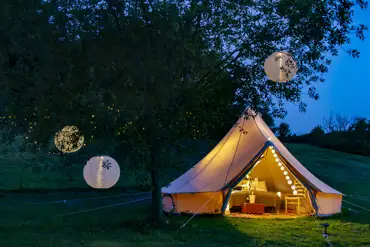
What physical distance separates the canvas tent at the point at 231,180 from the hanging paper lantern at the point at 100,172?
6.40ft

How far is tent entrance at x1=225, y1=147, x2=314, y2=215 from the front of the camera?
1248 cm

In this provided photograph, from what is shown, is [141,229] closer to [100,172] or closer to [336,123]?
[100,172]

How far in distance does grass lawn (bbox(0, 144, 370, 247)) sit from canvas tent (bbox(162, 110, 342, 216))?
32 cm

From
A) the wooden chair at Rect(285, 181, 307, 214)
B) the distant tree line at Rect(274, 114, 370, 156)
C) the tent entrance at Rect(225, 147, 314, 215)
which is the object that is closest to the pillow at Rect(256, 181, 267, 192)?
the tent entrance at Rect(225, 147, 314, 215)

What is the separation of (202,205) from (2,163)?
14069mm

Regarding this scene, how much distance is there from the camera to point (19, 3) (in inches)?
222

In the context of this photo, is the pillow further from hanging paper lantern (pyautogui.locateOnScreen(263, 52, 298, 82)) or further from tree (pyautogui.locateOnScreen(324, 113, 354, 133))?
tree (pyautogui.locateOnScreen(324, 113, 354, 133))

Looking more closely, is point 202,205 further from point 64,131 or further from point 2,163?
point 2,163

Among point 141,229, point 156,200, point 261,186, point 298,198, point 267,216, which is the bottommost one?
point 141,229

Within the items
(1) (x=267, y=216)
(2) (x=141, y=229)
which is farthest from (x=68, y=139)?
(1) (x=267, y=216)

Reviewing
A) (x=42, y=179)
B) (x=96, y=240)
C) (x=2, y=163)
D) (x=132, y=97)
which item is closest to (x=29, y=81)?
(x=132, y=97)

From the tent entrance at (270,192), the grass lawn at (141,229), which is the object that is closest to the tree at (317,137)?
the tent entrance at (270,192)

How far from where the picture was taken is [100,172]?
387 inches

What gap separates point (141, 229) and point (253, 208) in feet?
13.2
